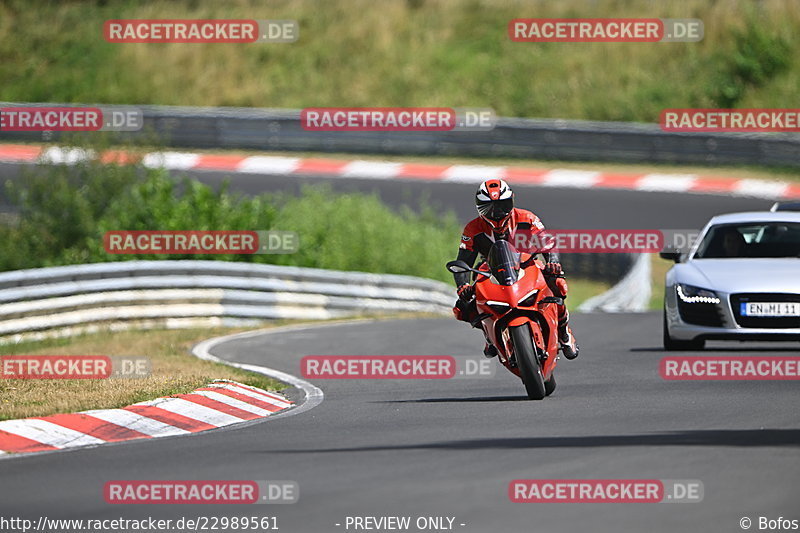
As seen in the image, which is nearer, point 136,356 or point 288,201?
point 136,356

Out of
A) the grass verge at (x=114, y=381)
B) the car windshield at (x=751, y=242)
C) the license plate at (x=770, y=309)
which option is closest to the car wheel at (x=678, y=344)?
the car windshield at (x=751, y=242)

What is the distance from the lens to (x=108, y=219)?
25281 mm

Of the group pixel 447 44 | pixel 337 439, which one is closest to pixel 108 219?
pixel 337 439

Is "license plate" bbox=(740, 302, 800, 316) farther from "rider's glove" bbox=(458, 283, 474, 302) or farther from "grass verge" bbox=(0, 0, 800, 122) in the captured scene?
"grass verge" bbox=(0, 0, 800, 122)

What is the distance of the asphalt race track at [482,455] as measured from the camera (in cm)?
693

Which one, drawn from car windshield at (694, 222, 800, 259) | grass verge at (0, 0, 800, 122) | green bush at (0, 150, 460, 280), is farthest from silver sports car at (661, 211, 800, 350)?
grass verge at (0, 0, 800, 122)

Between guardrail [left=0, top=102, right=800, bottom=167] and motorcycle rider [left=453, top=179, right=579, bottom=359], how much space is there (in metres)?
22.3

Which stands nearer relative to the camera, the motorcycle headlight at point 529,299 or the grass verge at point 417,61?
the motorcycle headlight at point 529,299

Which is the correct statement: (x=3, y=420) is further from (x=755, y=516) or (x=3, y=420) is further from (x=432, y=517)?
(x=755, y=516)

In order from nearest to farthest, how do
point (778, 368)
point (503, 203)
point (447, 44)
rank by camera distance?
point (503, 203) → point (778, 368) → point (447, 44)

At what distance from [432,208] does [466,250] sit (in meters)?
21.0

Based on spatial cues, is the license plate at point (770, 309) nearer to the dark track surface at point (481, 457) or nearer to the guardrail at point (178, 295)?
the dark track surface at point (481, 457)

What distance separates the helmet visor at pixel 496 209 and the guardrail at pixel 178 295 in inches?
364

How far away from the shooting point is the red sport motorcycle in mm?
10953
